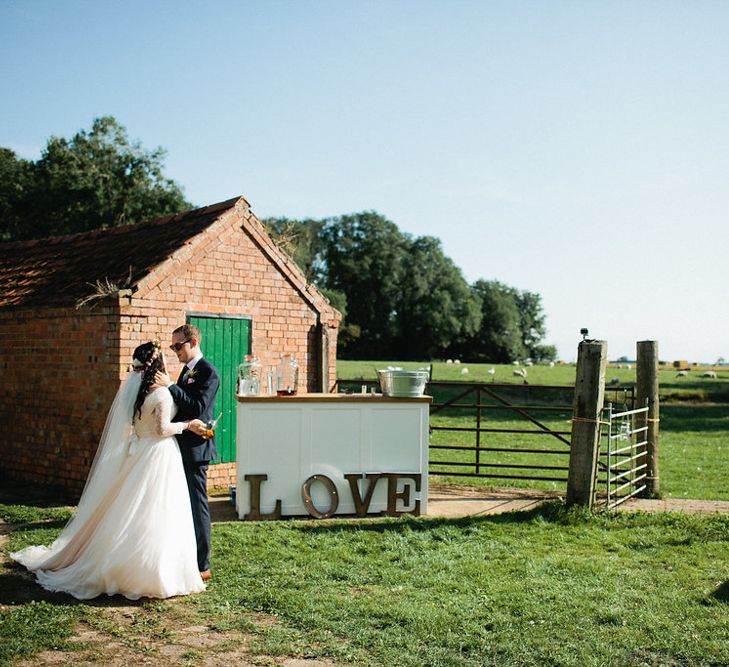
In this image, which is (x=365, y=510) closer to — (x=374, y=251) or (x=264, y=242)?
(x=264, y=242)

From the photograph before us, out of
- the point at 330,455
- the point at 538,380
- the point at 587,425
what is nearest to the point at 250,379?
the point at 330,455

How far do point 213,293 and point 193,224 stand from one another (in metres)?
1.34

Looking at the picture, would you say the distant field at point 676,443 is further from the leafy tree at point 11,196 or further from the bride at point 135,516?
the leafy tree at point 11,196

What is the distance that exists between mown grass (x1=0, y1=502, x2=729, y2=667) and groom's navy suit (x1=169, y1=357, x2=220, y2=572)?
396mm

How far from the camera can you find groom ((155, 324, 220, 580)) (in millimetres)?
6477

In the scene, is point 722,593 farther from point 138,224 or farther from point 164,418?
point 138,224

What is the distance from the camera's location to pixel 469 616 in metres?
5.57

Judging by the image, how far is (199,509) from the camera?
21.5ft

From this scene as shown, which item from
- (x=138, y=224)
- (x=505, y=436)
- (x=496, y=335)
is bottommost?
(x=505, y=436)

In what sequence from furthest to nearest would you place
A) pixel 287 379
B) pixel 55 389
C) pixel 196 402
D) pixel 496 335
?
pixel 496 335
pixel 55 389
pixel 287 379
pixel 196 402

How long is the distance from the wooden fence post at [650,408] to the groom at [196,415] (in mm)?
6588

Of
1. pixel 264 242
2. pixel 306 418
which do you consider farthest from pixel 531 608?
pixel 264 242

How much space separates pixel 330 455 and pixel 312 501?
57 cm

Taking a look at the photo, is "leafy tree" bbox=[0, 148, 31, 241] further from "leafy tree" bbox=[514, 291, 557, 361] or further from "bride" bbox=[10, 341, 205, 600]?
"leafy tree" bbox=[514, 291, 557, 361]
